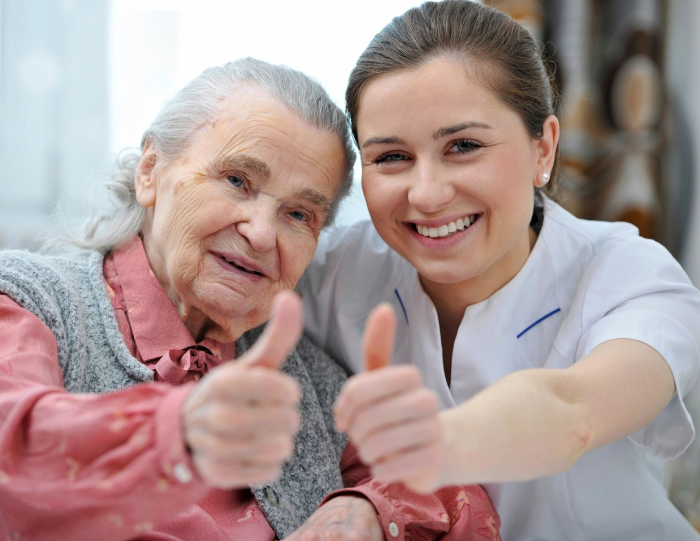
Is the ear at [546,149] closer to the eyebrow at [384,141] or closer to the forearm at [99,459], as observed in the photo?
the eyebrow at [384,141]

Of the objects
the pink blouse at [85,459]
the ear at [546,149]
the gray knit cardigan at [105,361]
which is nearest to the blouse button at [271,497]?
the gray knit cardigan at [105,361]

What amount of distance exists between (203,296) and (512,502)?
0.71 m

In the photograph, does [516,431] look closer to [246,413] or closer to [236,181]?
[246,413]

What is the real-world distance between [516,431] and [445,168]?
22.4 inches

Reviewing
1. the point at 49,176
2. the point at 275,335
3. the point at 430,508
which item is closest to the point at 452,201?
the point at 430,508

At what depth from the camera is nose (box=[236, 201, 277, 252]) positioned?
119cm

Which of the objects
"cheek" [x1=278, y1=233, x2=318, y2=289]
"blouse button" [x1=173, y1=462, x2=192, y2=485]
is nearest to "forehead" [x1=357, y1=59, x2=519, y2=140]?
"cheek" [x1=278, y1=233, x2=318, y2=289]

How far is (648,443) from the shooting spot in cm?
127

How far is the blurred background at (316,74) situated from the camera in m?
2.01

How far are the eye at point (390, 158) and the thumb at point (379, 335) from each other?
2.08ft

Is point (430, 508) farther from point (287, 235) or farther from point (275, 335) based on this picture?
point (275, 335)

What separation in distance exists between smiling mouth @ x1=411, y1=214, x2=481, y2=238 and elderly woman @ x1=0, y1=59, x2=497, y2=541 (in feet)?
0.66

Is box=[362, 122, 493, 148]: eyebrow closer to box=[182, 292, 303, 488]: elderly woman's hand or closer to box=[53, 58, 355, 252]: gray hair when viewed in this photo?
box=[53, 58, 355, 252]: gray hair

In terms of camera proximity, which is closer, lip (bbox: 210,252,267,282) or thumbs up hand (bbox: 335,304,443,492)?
thumbs up hand (bbox: 335,304,443,492)
